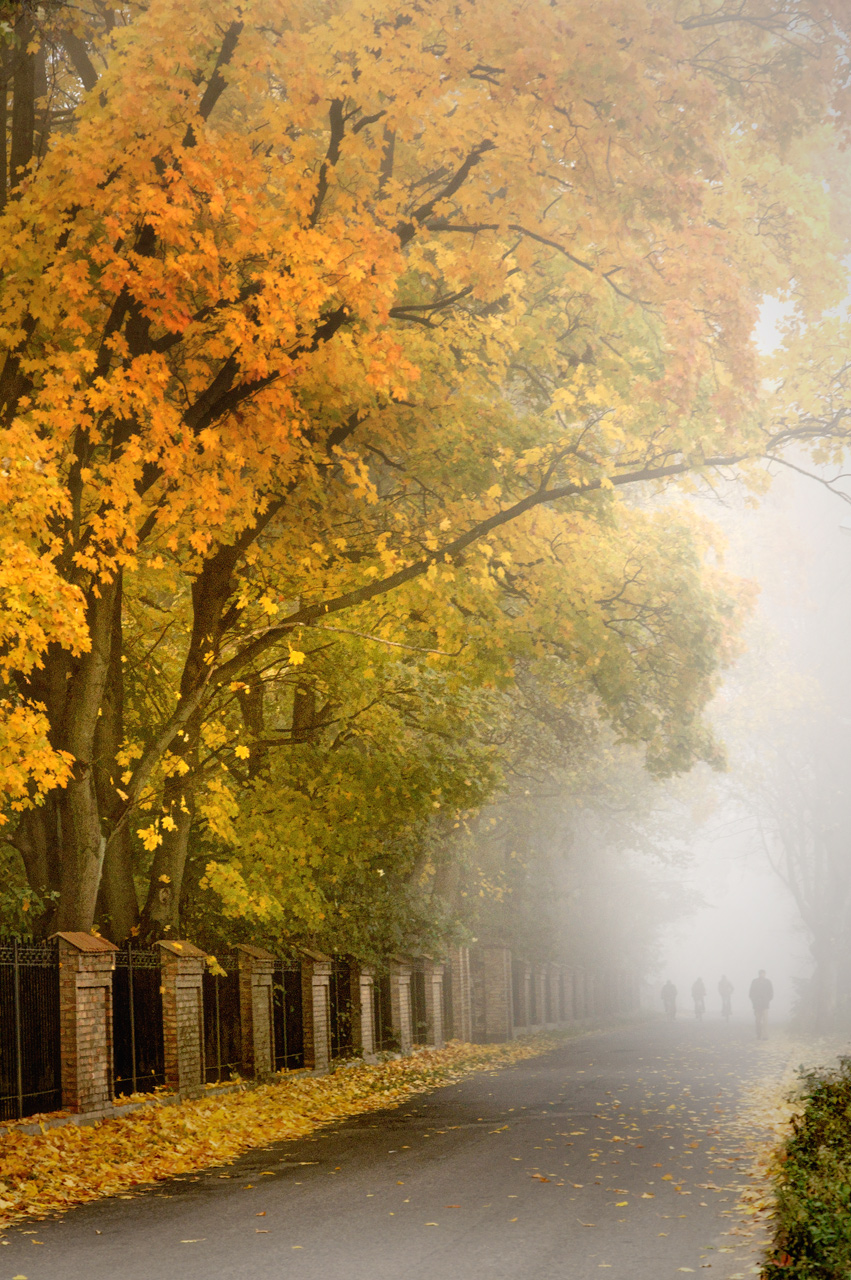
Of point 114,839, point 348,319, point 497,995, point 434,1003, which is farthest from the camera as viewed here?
point 497,995

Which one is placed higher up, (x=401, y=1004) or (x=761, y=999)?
(x=401, y=1004)

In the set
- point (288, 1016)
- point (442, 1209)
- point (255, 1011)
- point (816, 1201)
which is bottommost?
point (288, 1016)

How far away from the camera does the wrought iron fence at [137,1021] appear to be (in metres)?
14.5

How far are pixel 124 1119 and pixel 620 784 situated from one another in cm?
2789

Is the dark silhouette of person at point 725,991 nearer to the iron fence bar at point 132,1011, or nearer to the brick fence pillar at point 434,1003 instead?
the brick fence pillar at point 434,1003

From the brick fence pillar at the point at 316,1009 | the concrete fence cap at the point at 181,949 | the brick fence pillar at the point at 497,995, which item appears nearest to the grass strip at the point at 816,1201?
the concrete fence cap at the point at 181,949

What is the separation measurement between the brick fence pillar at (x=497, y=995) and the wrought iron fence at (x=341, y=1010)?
12.2m

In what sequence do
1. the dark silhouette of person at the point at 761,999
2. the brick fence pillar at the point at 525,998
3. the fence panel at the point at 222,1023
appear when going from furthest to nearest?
the brick fence pillar at the point at 525,998, the dark silhouette of person at the point at 761,999, the fence panel at the point at 222,1023

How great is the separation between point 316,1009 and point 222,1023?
2.62 m

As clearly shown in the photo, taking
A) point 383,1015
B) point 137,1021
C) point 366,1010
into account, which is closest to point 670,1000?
point 383,1015

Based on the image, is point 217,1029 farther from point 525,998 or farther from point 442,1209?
point 525,998

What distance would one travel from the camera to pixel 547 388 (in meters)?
17.8

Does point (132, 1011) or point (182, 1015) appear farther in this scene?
point (182, 1015)

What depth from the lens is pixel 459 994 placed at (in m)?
30.2
